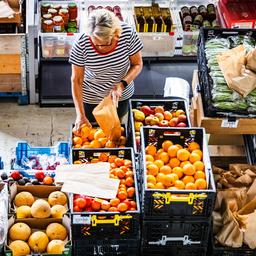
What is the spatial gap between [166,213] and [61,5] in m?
3.45

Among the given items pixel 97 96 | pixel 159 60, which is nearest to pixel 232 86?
pixel 97 96

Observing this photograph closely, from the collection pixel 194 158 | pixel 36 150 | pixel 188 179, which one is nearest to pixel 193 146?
pixel 194 158

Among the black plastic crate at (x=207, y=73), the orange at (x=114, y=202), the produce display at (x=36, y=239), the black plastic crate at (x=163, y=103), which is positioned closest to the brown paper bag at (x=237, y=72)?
the black plastic crate at (x=207, y=73)

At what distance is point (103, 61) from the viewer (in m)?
4.64

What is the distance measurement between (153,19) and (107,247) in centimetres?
311

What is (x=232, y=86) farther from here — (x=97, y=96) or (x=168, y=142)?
(x=97, y=96)

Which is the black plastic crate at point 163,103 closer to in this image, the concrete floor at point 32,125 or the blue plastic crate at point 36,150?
the blue plastic crate at point 36,150

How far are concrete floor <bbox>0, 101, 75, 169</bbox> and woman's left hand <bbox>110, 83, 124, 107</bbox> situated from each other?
5.32ft

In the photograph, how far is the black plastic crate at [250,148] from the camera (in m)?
5.08

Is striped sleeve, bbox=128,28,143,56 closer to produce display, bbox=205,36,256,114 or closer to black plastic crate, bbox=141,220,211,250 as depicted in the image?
produce display, bbox=205,36,256,114

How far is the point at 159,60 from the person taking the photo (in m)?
6.90

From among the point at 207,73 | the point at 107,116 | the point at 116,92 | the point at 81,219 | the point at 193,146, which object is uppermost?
the point at 207,73

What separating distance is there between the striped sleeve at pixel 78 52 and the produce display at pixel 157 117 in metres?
0.58

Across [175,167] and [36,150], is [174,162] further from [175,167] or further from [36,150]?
[36,150]
